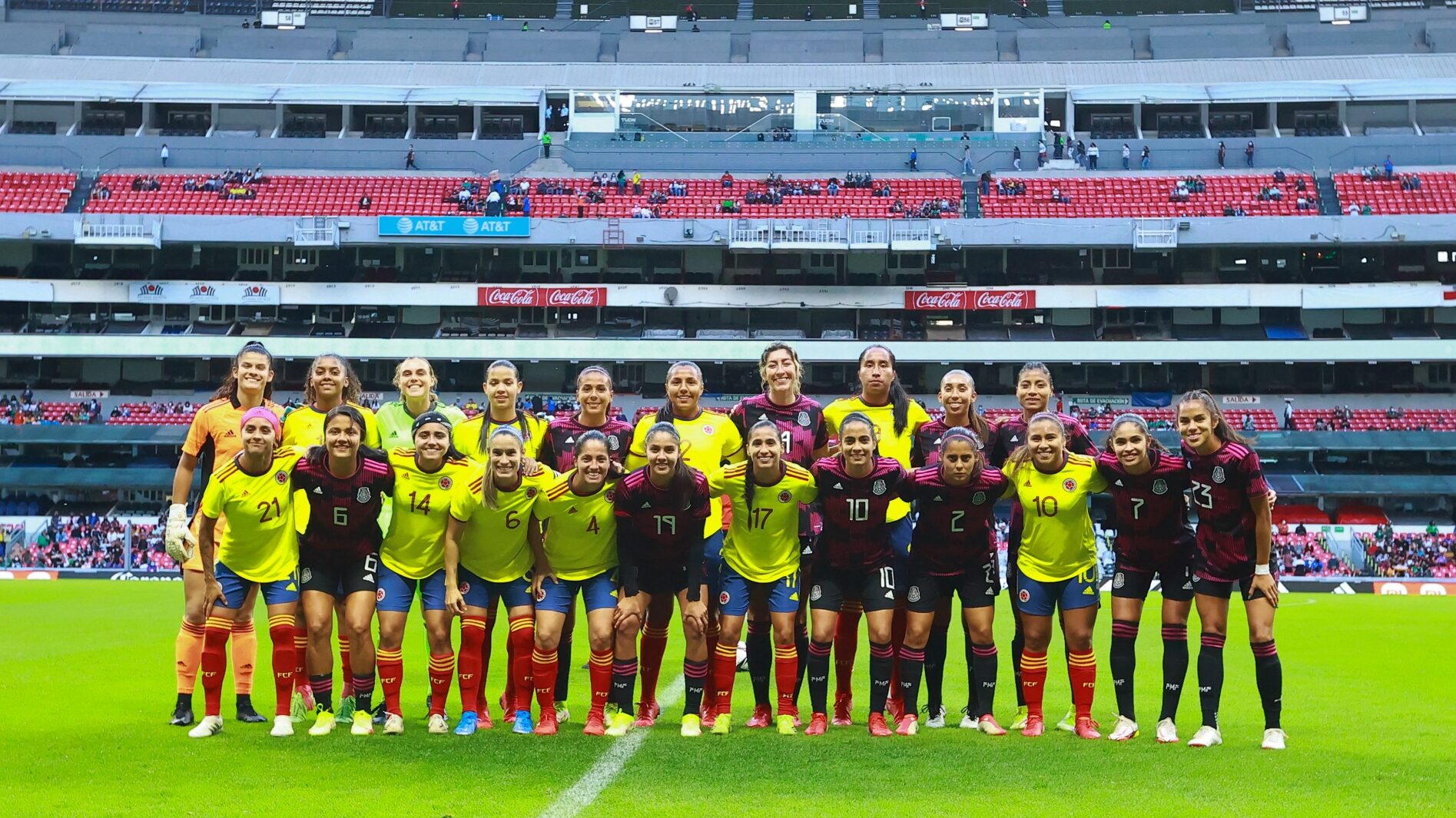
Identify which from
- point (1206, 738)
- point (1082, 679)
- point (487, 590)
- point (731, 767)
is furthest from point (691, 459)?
point (1206, 738)

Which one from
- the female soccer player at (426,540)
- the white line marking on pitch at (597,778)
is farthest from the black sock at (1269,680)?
the female soccer player at (426,540)

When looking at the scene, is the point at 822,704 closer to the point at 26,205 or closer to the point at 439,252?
the point at 439,252

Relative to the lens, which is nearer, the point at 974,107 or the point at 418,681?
the point at 418,681

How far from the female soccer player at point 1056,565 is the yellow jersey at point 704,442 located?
2.10 metres

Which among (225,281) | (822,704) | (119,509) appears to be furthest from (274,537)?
(225,281)

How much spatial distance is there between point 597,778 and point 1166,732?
13.2ft

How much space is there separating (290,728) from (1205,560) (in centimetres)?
624

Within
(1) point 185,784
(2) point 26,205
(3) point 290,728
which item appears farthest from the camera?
(2) point 26,205

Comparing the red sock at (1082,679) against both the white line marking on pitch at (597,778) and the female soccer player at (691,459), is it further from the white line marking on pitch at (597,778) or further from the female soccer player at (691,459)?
the white line marking on pitch at (597,778)

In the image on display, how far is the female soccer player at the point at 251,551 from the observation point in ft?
30.6

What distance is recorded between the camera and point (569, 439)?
1048 centimetres

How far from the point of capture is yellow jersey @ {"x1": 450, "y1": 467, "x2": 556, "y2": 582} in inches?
381

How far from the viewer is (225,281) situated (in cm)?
5212

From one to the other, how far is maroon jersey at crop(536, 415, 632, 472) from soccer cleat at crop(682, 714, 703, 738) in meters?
1.94
